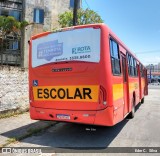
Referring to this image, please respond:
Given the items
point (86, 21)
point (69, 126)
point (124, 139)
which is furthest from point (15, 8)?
point (124, 139)

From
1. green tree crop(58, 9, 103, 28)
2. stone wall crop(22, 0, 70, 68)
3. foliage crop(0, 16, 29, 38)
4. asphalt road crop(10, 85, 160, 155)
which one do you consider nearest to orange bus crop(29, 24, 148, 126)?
asphalt road crop(10, 85, 160, 155)

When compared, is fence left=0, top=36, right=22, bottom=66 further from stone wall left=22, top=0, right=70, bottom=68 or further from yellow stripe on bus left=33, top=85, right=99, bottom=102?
yellow stripe on bus left=33, top=85, right=99, bottom=102

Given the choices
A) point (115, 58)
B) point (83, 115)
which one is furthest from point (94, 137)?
point (115, 58)

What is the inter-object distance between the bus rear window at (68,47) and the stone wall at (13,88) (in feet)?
9.73

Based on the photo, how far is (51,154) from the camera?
6141 millimetres

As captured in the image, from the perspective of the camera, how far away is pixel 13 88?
10.9 metres

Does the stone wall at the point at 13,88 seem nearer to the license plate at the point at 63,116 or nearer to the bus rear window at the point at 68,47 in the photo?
the bus rear window at the point at 68,47

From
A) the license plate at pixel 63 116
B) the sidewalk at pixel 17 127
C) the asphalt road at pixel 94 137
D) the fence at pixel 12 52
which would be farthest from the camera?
the fence at pixel 12 52

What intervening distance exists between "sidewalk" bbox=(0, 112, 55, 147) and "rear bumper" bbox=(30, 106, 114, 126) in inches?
31.4

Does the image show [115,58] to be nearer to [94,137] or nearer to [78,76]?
[78,76]

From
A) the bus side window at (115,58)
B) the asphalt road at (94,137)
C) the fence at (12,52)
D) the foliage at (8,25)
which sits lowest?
the asphalt road at (94,137)

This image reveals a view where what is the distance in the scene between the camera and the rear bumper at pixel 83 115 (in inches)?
262

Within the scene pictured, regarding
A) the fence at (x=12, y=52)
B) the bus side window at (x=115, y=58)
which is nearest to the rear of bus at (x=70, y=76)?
the bus side window at (x=115, y=58)

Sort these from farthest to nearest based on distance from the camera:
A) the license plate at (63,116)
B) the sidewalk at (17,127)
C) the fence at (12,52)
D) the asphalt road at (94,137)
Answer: the fence at (12,52), the sidewalk at (17,127), the license plate at (63,116), the asphalt road at (94,137)
